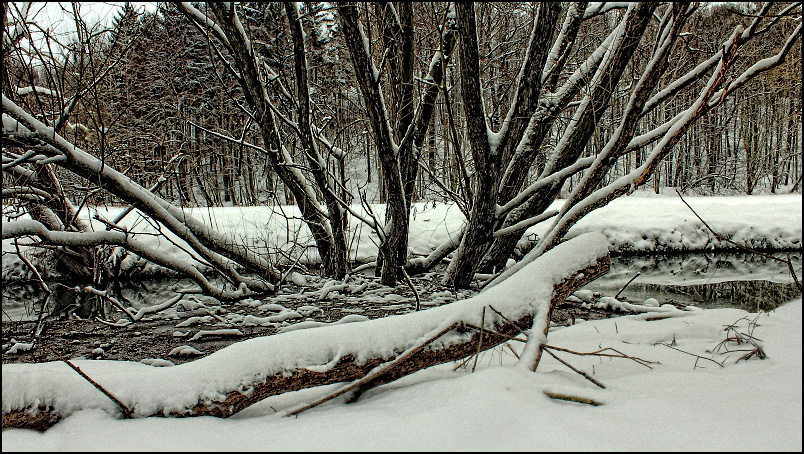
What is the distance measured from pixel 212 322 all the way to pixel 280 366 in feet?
11.6

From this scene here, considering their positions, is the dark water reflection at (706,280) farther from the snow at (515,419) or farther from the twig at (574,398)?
the twig at (574,398)

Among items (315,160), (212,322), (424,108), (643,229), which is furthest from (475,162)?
(643,229)

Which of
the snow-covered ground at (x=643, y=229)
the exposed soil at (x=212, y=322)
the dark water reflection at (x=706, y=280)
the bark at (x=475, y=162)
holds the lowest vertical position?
the dark water reflection at (x=706, y=280)

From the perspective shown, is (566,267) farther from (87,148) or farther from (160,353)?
(87,148)

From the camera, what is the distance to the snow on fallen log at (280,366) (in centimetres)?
175

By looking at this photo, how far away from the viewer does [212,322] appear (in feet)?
16.4

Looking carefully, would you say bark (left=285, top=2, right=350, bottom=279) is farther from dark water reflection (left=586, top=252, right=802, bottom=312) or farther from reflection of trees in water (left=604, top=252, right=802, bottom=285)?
reflection of trees in water (left=604, top=252, right=802, bottom=285)

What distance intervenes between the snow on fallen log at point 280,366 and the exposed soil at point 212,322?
1.96 m

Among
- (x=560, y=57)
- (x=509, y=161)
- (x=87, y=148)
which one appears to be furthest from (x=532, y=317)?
(x=87, y=148)

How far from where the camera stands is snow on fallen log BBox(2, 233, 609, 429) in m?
1.75

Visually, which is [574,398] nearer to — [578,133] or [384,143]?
[578,133]

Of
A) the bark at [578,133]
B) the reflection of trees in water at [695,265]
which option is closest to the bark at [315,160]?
the bark at [578,133]

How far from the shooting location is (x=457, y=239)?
6191 millimetres

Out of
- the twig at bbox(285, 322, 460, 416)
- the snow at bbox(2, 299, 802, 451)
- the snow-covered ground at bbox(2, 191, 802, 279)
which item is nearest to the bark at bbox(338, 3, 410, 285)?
the snow-covered ground at bbox(2, 191, 802, 279)
